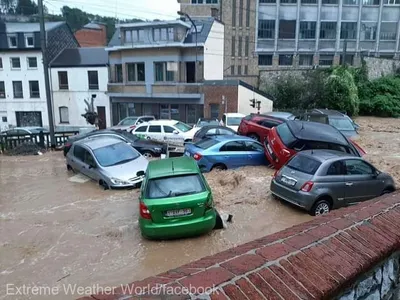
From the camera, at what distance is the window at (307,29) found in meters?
47.7

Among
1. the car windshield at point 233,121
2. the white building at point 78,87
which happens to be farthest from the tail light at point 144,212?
the white building at point 78,87

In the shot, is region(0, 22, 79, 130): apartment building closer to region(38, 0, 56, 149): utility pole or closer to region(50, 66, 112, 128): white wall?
region(50, 66, 112, 128): white wall

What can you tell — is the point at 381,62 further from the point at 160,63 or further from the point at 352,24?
the point at 160,63

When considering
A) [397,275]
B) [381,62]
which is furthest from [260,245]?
[381,62]

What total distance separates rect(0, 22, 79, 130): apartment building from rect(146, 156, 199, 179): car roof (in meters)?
30.9

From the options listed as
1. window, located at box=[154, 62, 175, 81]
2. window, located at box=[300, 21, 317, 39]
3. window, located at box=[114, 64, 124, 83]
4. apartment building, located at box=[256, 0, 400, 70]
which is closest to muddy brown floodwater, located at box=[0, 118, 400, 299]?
window, located at box=[154, 62, 175, 81]

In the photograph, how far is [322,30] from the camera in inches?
1877

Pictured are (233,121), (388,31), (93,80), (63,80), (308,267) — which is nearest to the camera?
(308,267)

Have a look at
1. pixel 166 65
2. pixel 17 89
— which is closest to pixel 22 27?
pixel 17 89

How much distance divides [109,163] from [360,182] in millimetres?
8276

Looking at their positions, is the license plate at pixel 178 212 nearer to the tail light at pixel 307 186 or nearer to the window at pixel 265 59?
the tail light at pixel 307 186

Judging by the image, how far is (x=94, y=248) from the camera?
7.83 meters

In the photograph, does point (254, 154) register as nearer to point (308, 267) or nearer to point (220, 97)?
point (308, 267)

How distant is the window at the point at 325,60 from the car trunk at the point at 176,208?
151 feet
